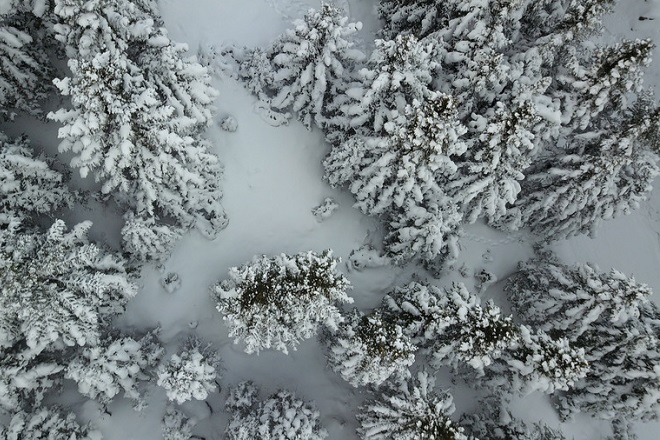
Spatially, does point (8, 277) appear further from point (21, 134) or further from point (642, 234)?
point (642, 234)

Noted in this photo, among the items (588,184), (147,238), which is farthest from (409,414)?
(588,184)

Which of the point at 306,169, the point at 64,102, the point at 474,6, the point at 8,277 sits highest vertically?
the point at 474,6

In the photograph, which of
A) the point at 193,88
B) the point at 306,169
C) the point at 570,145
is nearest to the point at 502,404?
the point at 570,145

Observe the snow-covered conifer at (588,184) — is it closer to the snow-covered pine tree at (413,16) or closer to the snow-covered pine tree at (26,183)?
the snow-covered pine tree at (413,16)

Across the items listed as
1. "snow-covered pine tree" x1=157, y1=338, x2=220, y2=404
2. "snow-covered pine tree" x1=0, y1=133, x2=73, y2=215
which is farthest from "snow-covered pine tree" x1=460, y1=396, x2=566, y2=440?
"snow-covered pine tree" x1=0, y1=133, x2=73, y2=215

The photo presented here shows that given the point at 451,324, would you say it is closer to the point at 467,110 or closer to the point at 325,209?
the point at 325,209

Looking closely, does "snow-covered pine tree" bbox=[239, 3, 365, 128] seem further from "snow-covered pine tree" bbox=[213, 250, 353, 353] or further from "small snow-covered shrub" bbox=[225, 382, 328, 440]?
"small snow-covered shrub" bbox=[225, 382, 328, 440]
